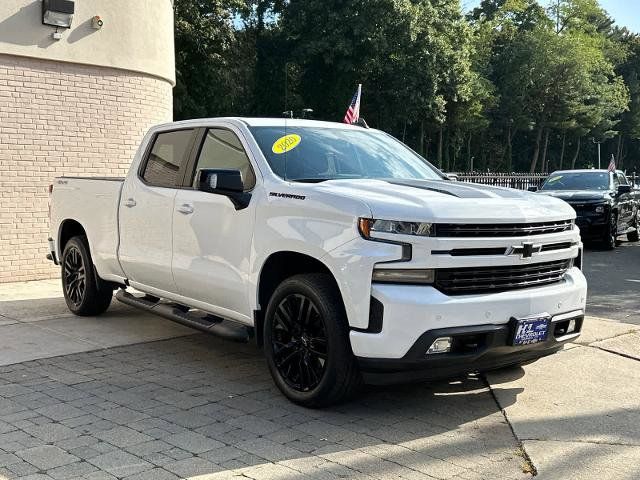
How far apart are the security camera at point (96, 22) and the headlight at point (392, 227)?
754 centimetres

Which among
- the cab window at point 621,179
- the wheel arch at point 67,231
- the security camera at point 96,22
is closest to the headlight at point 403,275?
the wheel arch at point 67,231

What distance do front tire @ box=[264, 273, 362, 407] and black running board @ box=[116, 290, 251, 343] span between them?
396 mm

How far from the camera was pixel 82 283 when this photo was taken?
7.91 meters

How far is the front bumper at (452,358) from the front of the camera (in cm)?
434

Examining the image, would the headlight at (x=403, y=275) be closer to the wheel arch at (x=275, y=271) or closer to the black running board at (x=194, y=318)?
the wheel arch at (x=275, y=271)

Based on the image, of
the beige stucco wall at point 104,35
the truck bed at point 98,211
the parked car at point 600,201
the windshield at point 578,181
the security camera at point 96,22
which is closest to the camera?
the truck bed at point 98,211

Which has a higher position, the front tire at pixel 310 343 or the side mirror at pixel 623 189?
the side mirror at pixel 623 189

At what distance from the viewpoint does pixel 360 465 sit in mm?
3996

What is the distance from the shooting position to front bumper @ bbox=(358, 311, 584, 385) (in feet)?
14.3

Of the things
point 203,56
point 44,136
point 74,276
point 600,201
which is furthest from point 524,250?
point 203,56

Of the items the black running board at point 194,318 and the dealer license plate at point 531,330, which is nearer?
the dealer license plate at point 531,330

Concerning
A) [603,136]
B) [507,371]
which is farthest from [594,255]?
[603,136]

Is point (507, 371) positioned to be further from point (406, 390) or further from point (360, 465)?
point (360, 465)

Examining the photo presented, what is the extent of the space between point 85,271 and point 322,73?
3841 centimetres
